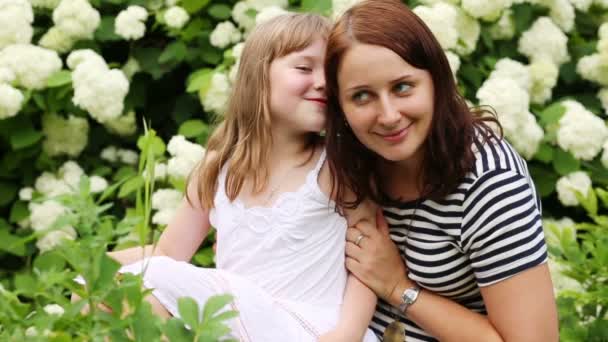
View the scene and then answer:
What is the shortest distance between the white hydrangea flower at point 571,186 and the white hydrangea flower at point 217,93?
1163 mm

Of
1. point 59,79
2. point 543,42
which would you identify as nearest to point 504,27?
point 543,42

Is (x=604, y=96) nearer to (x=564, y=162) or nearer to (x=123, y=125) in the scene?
(x=564, y=162)

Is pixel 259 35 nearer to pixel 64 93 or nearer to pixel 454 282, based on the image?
pixel 454 282

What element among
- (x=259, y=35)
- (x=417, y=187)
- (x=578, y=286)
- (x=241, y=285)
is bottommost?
(x=578, y=286)

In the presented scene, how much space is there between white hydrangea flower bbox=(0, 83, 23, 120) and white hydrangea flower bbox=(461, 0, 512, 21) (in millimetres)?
1565

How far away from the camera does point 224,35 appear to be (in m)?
3.07

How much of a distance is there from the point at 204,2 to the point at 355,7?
1.41m

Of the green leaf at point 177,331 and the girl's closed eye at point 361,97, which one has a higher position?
the green leaf at point 177,331

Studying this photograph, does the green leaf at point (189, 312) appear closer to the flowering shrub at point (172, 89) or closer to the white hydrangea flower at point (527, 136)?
the flowering shrub at point (172, 89)

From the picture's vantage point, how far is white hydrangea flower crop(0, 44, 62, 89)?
3.01m

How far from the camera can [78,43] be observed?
3.22 m

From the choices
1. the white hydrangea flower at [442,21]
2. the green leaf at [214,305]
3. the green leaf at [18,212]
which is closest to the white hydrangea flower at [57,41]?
the green leaf at [18,212]

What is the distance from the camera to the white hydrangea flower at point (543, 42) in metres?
3.13

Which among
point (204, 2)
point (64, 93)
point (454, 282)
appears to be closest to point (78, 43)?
point (64, 93)
